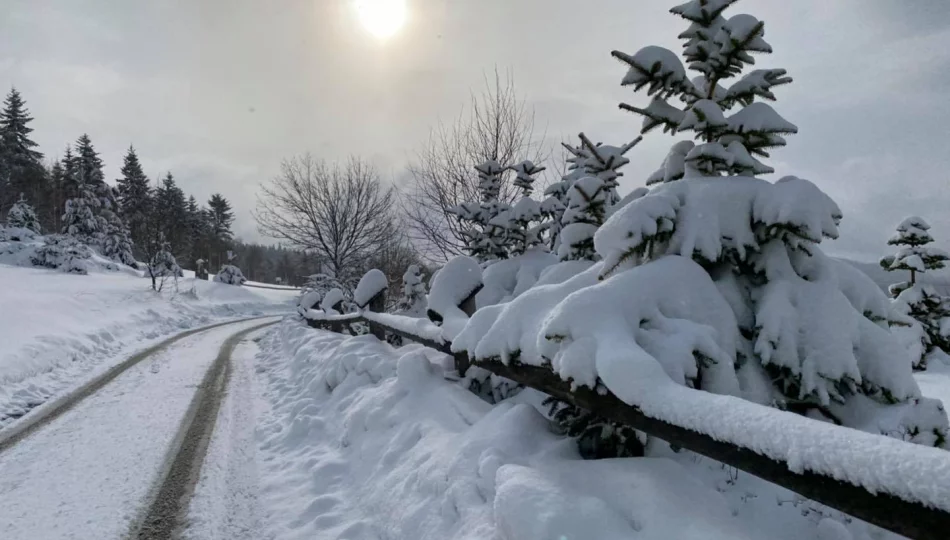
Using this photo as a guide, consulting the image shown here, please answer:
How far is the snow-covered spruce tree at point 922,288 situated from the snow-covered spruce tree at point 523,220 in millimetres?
16710

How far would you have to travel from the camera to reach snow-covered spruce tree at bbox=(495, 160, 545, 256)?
7.97 m

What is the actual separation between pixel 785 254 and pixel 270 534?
4.45 meters

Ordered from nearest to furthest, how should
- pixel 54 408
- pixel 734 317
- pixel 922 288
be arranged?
1. pixel 734 317
2. pixel 54 408
3. pixel 922 288

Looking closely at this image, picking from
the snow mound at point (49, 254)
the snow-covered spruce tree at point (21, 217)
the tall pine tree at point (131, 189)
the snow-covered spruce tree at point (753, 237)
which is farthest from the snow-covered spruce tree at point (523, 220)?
the tall pine tree at point (131, 189)

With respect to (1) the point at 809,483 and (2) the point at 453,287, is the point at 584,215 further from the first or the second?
(1) the point at 809,483

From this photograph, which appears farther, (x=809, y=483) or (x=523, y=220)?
(x=523, y=220)

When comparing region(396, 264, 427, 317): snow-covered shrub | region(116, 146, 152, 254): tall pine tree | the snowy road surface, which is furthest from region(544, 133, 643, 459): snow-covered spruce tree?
region(116, 146, 152, 254): tall pine tree

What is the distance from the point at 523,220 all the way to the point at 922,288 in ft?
62.2

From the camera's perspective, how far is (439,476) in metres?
3.51

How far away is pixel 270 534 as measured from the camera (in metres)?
3.68

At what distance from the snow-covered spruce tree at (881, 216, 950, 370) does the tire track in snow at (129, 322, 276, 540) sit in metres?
22.0

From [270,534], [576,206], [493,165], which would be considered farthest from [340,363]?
[493,165]

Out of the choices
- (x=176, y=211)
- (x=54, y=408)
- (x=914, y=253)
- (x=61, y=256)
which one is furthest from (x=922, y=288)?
(x=176, y=211)

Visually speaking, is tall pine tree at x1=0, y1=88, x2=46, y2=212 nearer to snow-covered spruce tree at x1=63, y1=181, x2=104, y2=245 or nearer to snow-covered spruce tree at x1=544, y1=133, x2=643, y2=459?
snow-covered spruce tree at x1=63, y1=181, x2=104, y2=245
